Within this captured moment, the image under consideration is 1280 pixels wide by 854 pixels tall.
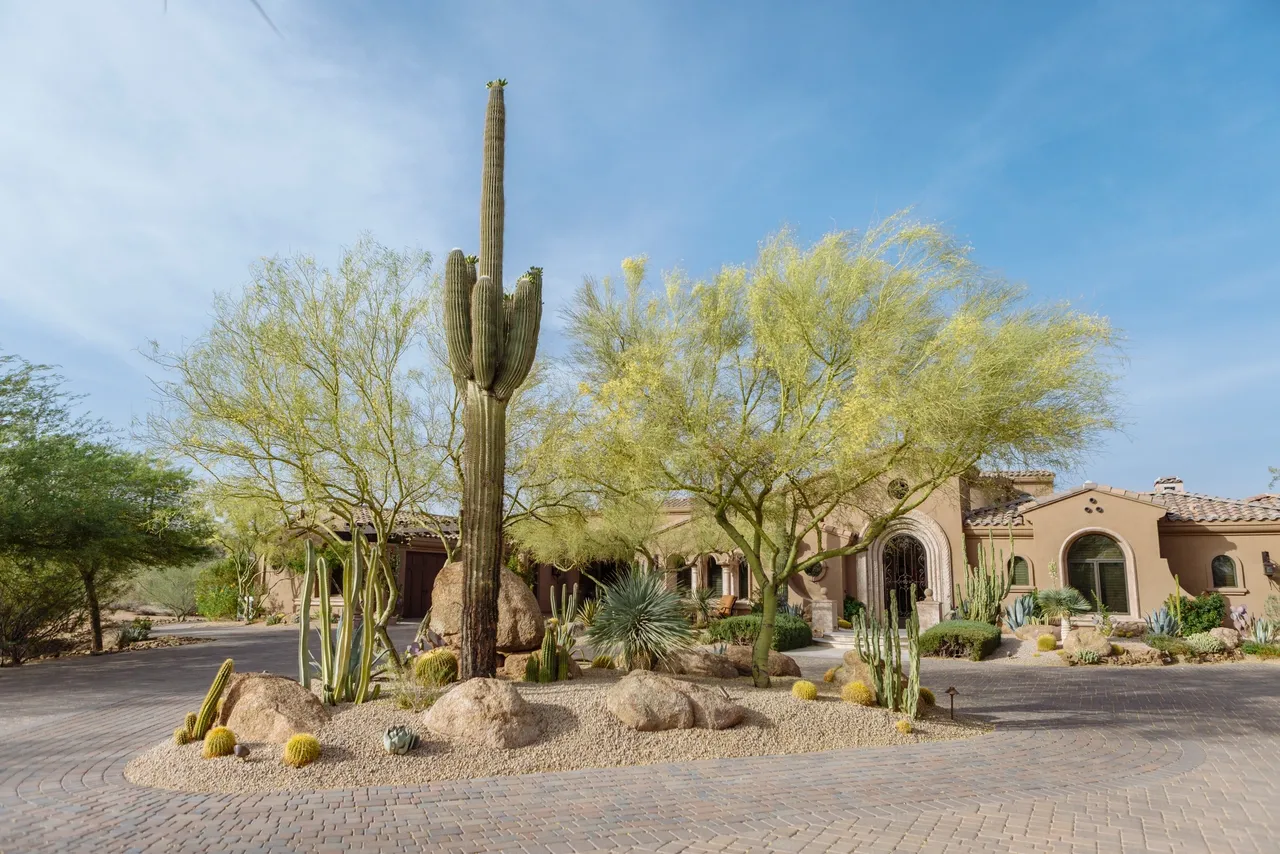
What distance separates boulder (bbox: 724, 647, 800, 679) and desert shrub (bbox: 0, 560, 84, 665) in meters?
15.0

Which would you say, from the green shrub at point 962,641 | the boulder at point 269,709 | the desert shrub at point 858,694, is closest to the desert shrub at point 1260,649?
the green shrub at point 962,641

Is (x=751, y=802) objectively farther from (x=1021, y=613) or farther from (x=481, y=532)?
(x=1021, y=613)

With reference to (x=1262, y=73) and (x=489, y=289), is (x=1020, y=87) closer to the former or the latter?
(x=1262, y=73)

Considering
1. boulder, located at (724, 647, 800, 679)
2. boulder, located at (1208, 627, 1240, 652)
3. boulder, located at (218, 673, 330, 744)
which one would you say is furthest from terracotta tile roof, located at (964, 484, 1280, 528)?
boulder, located at (218, 673, 330, 744)

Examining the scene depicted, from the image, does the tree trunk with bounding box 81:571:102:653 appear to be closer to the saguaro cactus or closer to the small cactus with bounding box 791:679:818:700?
the saguaro cactus

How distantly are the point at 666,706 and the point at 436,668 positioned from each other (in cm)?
298

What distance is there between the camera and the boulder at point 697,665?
10992mm

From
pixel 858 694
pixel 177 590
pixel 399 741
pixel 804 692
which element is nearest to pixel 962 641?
pixel 858 694

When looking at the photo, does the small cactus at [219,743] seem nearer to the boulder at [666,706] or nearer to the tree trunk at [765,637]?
the boulder at [666,706]

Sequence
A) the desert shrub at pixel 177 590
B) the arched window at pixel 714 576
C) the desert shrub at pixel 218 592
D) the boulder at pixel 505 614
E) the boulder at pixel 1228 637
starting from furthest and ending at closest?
the desert shrub at pixel 177 590
the desert shrub at pixel 218 592
the arched window at pixel 714 576
the boulder at pixel 1228 637
the boulder at pixel 505 614

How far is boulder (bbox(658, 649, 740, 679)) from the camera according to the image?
36.1 ft

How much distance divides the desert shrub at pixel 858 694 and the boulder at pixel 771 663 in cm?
210

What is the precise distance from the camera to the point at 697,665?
11.4 metres

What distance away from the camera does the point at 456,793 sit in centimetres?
656
